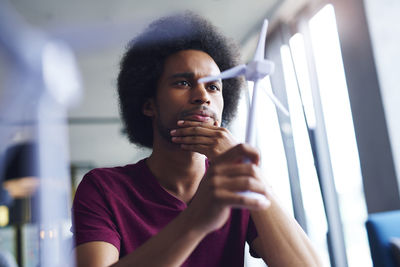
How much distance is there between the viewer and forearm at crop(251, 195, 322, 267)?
44.8 inches

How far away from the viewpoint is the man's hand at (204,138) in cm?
126

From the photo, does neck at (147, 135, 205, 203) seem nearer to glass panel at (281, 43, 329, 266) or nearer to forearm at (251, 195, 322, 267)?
forearm at (251, 195, 322, 267)

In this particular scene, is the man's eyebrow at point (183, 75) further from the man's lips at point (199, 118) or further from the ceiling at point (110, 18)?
the ceiling at point (110, 18)

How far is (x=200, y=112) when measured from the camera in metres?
1.38

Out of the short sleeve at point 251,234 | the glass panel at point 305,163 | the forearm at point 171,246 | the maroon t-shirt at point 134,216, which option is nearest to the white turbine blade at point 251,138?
the forearm at point 171,246

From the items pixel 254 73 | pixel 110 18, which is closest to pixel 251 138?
pixel 254 73

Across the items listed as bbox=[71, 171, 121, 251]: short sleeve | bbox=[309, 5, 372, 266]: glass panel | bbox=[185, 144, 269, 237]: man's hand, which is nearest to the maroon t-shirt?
bbox=[71, 171, 121, 251]: short sleeve

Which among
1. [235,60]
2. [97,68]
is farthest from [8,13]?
[235,60]

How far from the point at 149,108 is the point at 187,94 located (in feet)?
1.24

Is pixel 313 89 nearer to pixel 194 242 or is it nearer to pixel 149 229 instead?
pixel 149 229

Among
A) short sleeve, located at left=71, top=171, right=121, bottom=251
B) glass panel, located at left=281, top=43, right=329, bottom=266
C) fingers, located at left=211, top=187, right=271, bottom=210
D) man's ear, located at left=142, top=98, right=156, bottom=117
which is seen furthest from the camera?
glass panel, located at left=281, top=43, right=329, bottom=266

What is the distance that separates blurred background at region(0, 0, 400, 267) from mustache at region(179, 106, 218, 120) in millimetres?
867

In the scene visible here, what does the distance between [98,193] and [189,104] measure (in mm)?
473

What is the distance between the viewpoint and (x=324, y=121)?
382 cm
